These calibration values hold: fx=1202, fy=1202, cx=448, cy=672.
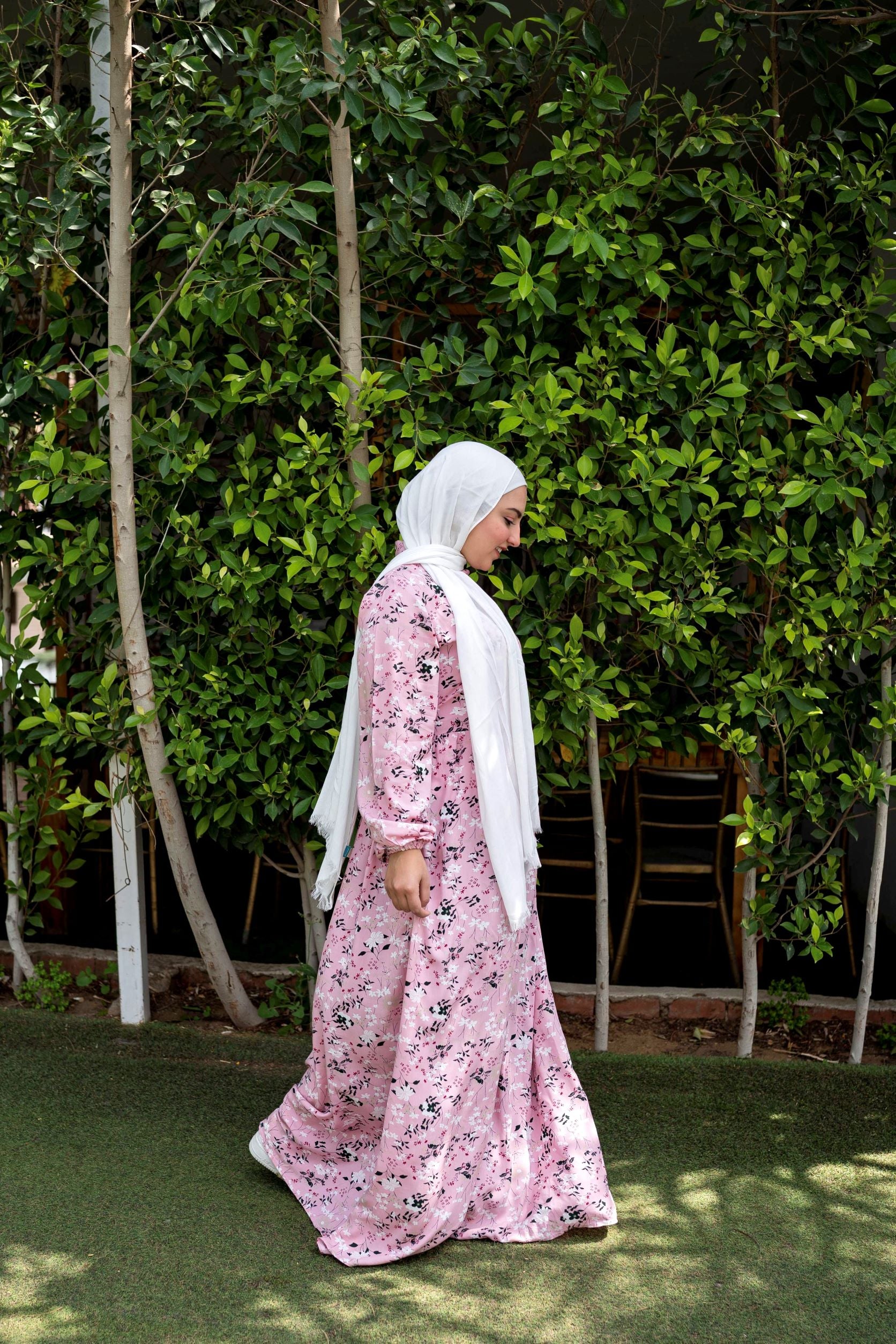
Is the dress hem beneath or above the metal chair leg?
beneath

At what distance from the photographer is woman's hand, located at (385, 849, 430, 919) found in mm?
2162

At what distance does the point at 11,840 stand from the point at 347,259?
1880mm

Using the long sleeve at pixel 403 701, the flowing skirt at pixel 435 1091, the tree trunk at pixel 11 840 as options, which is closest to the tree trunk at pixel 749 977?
the flowing skirt at pixel 435 1091

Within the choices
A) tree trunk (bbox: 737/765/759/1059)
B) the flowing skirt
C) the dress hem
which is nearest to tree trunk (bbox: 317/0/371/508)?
the flowing skirt

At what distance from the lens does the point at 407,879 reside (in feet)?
7.08

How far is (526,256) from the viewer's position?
2.80 meters

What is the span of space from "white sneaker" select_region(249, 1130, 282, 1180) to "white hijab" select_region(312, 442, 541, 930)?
27.8 inches

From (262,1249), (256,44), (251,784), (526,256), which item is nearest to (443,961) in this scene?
(262,1249)

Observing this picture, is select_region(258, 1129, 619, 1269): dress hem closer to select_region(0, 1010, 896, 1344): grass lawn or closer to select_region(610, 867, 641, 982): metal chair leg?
select_region(0, 1010, 896, 1344): grass lawn

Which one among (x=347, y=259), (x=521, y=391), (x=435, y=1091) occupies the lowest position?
(x=435, y=1091)

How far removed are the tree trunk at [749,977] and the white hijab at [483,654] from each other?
98cm

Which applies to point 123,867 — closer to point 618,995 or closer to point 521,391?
point 618,995

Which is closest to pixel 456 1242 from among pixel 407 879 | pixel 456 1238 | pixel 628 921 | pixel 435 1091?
pixel 456 1238

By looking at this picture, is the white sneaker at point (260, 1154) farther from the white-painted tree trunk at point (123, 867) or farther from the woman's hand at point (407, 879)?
the white-painted tree trunk at point (123, 867)
